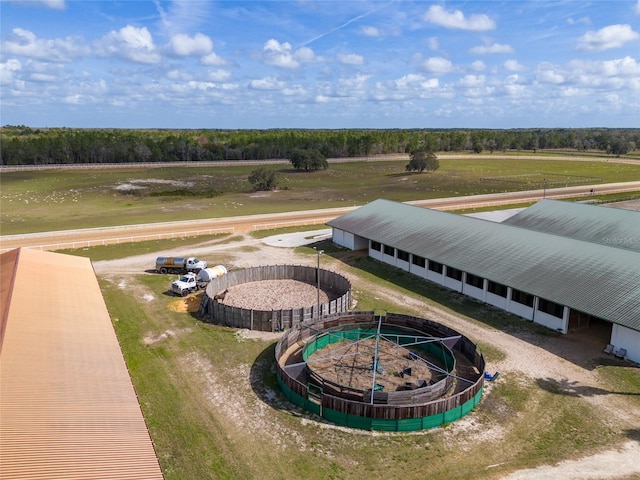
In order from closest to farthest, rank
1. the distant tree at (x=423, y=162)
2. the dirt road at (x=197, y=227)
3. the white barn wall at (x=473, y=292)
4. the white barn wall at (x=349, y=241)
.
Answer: the white barn wall at (x=473, y=292)
the white barn wall at (x=349, y=241)
the dirt road at (x=197, y=227)
the distant tree at (x=423, y=162)

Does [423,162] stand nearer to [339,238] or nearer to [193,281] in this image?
[339,238]

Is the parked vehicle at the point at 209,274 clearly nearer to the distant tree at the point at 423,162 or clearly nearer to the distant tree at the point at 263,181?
the distant tree at the point at 263,181

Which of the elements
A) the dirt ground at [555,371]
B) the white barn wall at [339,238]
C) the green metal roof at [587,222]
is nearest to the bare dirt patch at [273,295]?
the dirt ground at [555,371]

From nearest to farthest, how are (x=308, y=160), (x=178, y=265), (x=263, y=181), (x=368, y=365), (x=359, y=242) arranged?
1. (x=368, y=365)
2. (x=178, y=265)
3. (x=359, y=242)
4. (x=263, y=181)
5. (x=308, y=160)

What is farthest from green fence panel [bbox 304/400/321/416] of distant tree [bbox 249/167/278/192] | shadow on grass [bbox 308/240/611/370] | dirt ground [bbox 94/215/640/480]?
distant tree [bbox 249/167/278/192]

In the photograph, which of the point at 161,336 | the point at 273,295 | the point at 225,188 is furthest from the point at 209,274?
the point at 225,188

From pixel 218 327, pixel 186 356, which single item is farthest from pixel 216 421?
pixel 218 327
